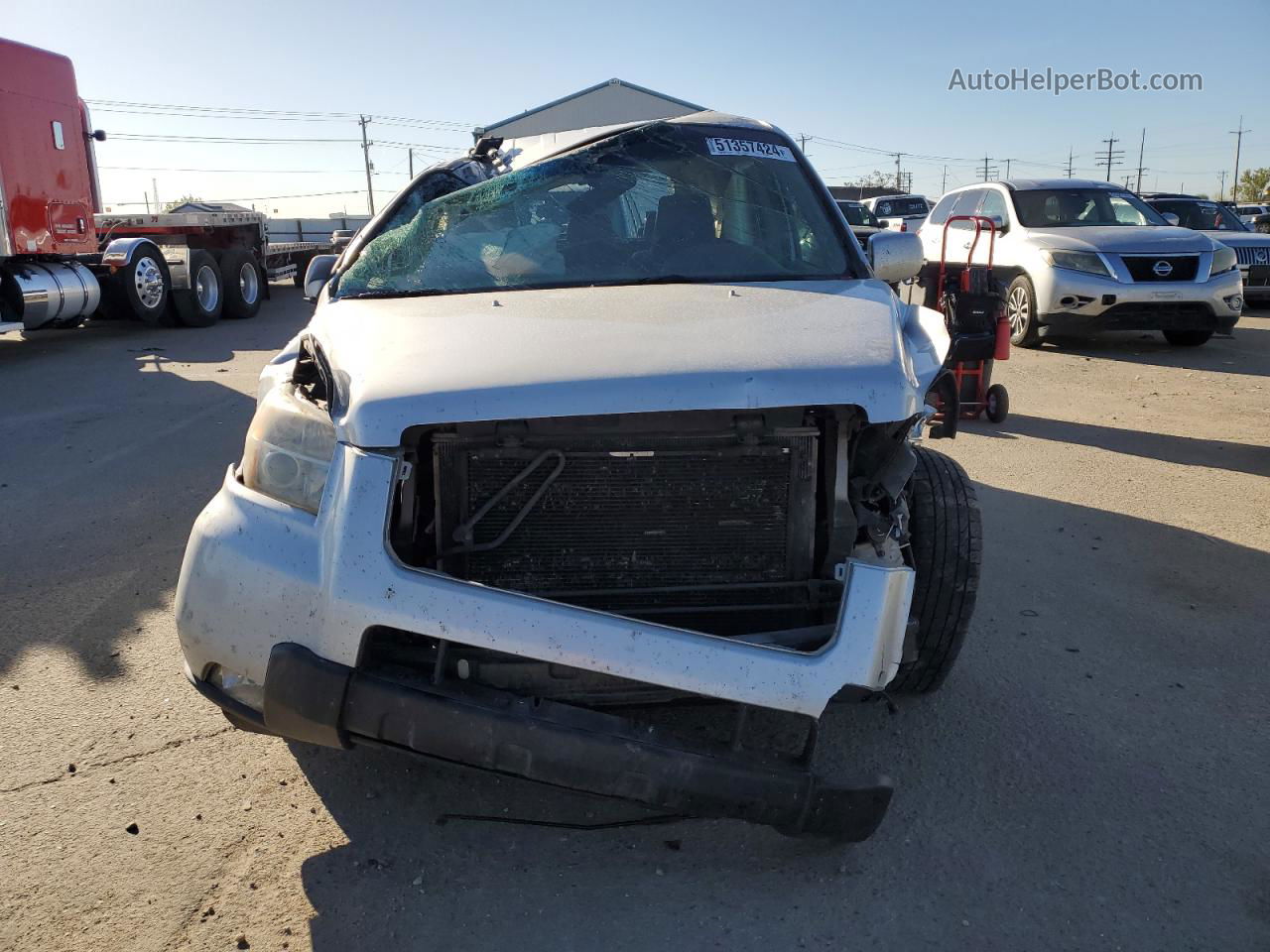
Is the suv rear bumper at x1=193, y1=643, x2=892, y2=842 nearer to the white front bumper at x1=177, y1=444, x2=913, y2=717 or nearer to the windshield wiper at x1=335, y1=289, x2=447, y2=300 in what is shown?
the white front bumper at x1=177, y1=444, x2=913, y2=717

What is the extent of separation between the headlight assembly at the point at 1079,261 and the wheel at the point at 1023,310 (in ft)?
1.17

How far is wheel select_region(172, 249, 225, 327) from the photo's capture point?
14.3 meters

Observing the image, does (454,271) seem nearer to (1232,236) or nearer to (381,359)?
(381,359)

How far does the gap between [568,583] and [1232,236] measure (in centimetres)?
1442

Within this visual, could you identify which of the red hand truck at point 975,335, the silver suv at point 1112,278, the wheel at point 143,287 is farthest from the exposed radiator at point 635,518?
the wheel at point 143,287

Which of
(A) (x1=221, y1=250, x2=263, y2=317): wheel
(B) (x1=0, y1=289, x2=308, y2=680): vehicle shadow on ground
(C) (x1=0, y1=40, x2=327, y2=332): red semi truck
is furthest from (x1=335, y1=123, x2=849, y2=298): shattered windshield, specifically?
(A) (x1=221, y1=250, x2=263, y2=317): wheel

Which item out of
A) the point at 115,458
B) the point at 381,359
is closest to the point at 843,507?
the point at 381,359

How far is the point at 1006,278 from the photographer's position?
11172mm

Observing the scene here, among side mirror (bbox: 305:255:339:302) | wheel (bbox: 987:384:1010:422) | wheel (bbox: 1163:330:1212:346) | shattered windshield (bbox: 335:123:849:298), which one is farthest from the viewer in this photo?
wheel (bbox: 1163:330:1212:346)

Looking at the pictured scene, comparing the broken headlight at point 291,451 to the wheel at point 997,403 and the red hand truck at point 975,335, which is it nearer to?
the red hand truck at point 975,335

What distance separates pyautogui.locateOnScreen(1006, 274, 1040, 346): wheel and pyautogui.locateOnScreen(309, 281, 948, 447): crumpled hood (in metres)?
8.23

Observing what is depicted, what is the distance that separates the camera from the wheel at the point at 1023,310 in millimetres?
10711

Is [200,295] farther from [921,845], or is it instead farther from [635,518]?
[921,845]

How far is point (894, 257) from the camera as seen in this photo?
12.7 ft
